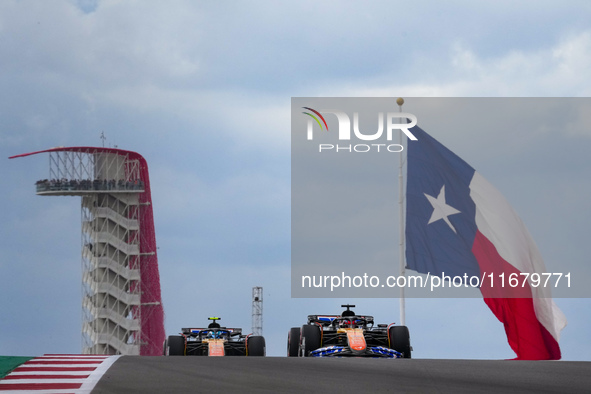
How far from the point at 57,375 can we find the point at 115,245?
7321 centimetres

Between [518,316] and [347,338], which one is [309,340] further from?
[518,316]

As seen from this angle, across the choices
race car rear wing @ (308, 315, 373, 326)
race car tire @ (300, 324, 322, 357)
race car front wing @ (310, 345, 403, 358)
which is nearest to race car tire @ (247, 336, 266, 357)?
race car rear wing @ (308, 315, 373, 326)

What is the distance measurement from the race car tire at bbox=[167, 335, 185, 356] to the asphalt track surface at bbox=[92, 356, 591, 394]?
790cm

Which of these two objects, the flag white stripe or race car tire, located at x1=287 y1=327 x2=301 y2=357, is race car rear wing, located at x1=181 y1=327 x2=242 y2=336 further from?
the flag white stripe

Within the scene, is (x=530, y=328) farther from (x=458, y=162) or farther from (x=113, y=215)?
(x=113, y=215)

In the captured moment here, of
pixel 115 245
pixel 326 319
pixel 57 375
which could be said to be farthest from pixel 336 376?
pixel 115 245

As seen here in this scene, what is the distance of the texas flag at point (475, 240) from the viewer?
30.7 metres

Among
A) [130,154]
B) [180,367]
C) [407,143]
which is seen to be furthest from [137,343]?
[180,367]

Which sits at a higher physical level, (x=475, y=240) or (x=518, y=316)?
(x=475, y=240)

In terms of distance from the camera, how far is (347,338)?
26.0 m

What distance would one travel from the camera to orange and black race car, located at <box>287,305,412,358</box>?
25.1 meters

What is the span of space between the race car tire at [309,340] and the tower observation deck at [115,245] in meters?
64.3

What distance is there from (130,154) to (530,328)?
64.1 metres

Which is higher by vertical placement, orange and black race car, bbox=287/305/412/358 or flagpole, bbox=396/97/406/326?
flagpole, bbox=396/97/406/326
